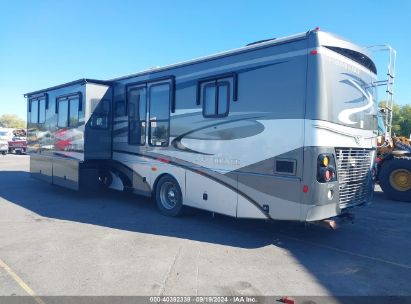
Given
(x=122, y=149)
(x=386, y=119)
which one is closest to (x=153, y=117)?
(x=122, y=149)

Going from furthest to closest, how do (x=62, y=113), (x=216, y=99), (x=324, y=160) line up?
(x=62, y=113) → (x=216, y=99) → (x=324, y=160)

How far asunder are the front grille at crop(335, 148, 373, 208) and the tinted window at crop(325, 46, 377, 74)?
1.63m

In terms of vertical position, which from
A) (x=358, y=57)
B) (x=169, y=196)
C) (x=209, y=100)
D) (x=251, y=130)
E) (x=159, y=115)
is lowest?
(x=169, y=196)

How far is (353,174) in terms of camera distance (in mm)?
6316

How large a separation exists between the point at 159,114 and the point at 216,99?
1831mm

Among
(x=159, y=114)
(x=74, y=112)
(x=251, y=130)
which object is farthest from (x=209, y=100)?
(x=74, y=112)

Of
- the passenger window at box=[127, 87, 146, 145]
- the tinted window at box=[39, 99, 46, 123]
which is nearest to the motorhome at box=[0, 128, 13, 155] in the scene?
the tinted window at box=[39, 99, 46, 123]

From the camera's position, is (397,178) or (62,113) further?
(397,178)

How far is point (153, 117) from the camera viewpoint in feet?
27.1

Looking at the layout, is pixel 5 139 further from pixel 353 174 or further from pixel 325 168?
pixel 325 168

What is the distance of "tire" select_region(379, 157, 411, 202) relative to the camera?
1073 cm

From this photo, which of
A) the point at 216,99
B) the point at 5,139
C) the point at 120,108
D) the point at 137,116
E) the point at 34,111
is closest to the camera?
the point at 216,99

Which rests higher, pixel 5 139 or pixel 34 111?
pixel 34 111

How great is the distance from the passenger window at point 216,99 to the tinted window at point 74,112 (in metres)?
4.41
